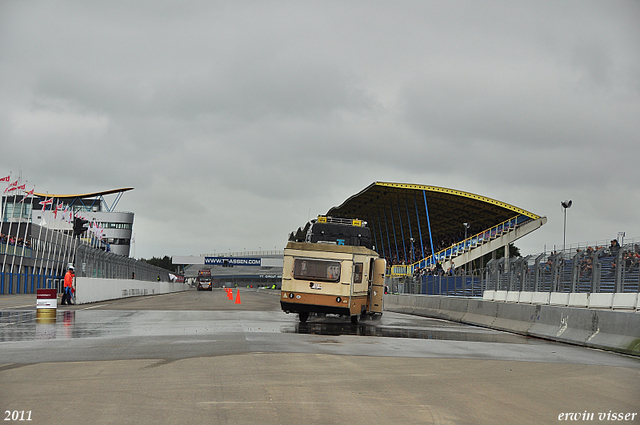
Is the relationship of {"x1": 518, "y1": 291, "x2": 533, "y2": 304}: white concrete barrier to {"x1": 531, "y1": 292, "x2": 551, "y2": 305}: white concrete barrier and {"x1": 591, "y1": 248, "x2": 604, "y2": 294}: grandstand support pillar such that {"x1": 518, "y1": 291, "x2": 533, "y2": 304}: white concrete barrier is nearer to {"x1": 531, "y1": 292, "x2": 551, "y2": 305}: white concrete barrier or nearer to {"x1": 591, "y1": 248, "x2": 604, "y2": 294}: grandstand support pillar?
{"x1": 531, "y1": 292, "x2": 551, "y2": 305}: white concrete barrier

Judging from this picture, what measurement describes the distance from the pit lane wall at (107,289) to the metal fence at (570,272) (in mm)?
19966

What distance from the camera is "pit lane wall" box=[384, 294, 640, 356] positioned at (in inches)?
587

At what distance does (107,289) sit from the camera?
43938 millimetres

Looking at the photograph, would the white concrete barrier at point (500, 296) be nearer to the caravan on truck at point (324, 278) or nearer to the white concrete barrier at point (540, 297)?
the white concrete barrier at point (540, 297)

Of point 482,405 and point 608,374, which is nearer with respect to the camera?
point 482,405

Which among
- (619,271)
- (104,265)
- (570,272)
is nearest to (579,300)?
(570,272)

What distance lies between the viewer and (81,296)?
3616cm

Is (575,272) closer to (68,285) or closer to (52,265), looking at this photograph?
(68,285)

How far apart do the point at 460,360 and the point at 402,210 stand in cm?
7483

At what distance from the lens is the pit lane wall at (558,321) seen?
14.9m

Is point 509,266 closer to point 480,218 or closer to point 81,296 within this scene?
point 81,296

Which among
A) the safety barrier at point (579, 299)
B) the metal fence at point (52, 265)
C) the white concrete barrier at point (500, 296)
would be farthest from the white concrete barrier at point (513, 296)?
the metal fence at point (52, 265)

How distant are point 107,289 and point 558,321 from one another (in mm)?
32426

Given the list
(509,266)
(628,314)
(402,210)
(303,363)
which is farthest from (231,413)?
(402,210)
